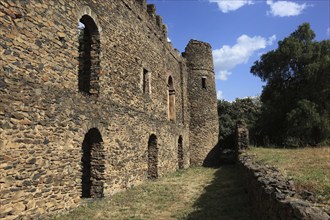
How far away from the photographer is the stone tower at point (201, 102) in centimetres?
2117

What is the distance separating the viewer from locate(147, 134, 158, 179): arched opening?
46.9ft

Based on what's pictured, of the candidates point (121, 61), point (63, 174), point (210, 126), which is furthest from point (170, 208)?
point (210, 126)

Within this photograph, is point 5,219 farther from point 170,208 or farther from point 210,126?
point 210,126

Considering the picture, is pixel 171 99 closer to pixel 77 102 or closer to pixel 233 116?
pixel 77 102

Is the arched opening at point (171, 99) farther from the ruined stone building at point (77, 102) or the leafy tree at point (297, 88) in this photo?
the leafy tree at point (297, 88)

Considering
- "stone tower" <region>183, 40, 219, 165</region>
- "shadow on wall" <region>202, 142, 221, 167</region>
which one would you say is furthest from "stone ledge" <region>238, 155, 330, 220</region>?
"shadow on wall" <region>202, 142, 221, 167</region>

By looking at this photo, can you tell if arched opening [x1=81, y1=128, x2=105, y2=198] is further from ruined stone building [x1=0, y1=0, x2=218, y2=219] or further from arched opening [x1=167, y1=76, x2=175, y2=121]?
arched opening [x1=167, y1=76, x2=175, y2=121]

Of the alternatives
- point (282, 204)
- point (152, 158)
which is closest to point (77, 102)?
point (282, 204)

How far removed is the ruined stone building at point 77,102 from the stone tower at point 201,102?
4.33 metres

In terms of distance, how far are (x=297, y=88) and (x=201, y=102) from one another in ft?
25.4

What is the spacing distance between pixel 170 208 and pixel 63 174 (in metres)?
2.82

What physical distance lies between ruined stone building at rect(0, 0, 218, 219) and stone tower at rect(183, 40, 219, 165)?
433cm

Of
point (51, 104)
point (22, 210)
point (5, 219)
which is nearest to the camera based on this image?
point (5, 219)

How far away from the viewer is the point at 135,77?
40.5ft
